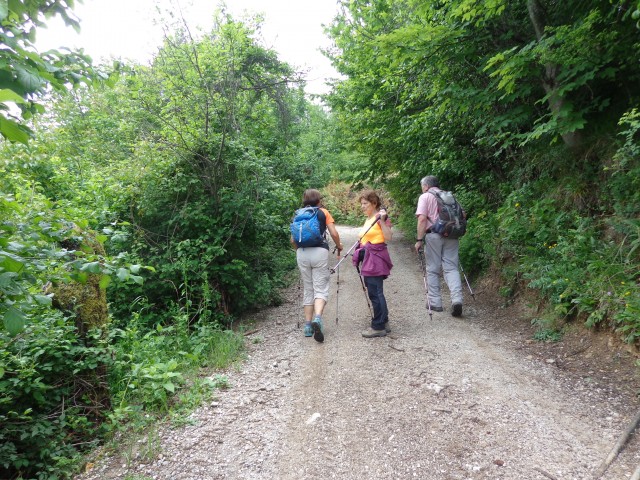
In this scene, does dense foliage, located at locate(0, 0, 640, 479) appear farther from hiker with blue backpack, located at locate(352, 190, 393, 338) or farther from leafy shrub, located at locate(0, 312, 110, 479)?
hiker with blue backpack, located at locate(352, 190, 393, 338)

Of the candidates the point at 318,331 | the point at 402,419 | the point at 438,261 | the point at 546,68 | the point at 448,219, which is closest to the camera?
the point at 402,419

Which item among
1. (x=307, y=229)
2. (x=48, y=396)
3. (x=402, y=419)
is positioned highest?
(x=307, y=229)

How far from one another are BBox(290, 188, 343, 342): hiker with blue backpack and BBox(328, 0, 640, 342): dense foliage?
2.74 meters

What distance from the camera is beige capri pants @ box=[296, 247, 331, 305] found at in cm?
573

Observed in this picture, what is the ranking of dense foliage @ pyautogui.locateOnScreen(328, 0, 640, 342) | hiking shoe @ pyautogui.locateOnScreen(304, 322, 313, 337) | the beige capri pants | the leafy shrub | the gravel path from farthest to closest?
hiking shoe @ pyautogui.locateOnScreen(304, 322, 313, 337)
the beige capri pants
dense foliage @ pyautogui.locateOnScreen(328, 0, 640, 342)
the leafy shrub
the gravel path

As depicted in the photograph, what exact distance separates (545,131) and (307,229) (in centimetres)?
338

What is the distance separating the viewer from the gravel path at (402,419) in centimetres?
297

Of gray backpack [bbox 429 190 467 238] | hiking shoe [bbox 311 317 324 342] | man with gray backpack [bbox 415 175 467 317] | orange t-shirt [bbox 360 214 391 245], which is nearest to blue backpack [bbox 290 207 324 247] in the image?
orange t-shirt [bbox 360 214 391 245]

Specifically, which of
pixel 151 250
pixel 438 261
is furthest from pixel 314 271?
pixel 151 250

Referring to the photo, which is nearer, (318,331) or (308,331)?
(318,331)

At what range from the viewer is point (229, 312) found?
24.9 ft

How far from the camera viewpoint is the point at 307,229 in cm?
561

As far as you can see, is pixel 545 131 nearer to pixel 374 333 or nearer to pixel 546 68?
pixel 546 68

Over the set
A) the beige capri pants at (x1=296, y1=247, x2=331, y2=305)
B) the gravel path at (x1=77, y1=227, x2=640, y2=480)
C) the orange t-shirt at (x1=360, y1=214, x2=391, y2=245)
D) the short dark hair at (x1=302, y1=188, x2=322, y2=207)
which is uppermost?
the short dark hair at (x1=302, y1=188, x2=322, y2=207)
